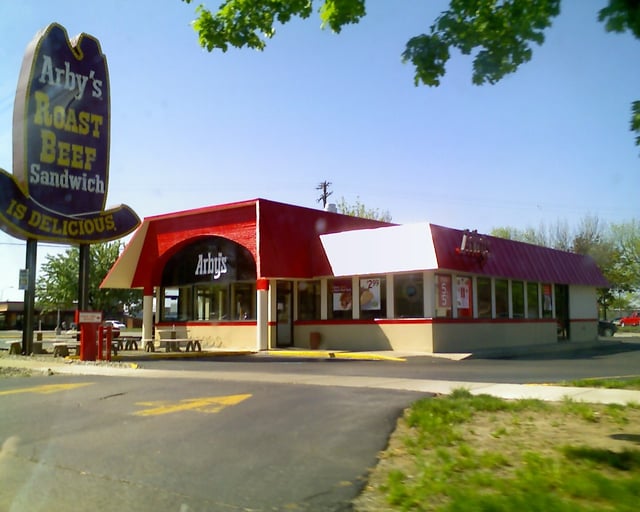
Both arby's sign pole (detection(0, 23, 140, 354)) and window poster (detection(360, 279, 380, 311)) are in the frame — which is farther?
window poster (detection(360, 279, 380, 311))

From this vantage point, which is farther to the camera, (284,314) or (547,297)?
(547,297)

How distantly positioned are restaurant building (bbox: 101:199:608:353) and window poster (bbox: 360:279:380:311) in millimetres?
→ 49

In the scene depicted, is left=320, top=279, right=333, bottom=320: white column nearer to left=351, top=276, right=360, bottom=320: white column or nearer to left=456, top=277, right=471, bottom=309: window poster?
left=351, top=276, right=360, bottom=320: white column

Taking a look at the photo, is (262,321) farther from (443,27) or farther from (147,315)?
(443,27)

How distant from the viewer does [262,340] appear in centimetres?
2581

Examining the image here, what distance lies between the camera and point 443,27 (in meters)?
7.78

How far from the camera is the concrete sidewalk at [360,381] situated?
34.3 feet

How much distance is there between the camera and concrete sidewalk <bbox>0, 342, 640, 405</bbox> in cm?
1046

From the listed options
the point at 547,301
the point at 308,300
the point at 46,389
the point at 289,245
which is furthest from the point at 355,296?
the point at 46,389

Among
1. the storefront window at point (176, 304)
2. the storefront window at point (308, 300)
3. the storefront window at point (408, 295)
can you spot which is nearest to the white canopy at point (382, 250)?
the storefront window at point (408, 295)

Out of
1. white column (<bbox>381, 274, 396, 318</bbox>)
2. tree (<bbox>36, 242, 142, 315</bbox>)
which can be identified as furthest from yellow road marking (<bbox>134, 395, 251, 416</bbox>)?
tree (<bbox>36, 242, 142, 315</bbox>)

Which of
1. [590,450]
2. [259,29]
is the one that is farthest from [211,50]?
[590,450]

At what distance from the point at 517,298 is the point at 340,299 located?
8.89 meters

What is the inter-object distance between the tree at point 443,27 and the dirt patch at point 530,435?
4.23m
